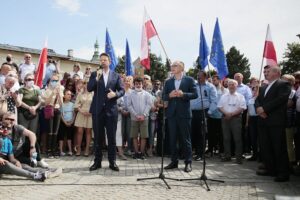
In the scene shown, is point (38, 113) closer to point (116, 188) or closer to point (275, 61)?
point (116, 188)

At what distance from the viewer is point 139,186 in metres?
5.86

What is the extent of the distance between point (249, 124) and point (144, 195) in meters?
5.51

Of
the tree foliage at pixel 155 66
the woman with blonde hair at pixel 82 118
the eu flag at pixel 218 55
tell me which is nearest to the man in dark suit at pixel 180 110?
the woman with blonde hair at pixel 82 118

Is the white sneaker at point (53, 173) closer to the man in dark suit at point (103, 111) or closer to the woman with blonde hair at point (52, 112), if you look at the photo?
the man in dark suit at point (103, 111)

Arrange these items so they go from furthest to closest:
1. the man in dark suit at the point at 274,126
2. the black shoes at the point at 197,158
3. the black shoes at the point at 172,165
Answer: the black shoes at the point at 197,158
the black shoes at the point at 172,165
the man in dark suit at the point at 274,126

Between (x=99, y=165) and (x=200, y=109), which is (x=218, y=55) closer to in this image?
(x=200, y=109)

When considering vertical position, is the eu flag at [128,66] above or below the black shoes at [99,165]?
above

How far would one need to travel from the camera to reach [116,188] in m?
5.70

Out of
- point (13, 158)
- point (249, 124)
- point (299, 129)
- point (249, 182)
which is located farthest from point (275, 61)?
point (13, 158)

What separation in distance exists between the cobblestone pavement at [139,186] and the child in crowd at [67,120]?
2244mm

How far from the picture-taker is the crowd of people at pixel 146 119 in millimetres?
6770

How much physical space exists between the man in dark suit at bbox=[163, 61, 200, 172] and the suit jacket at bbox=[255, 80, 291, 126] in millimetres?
1551

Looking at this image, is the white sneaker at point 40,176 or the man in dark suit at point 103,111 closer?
the white sneaker at point 40,176

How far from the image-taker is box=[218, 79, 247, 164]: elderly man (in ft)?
29.2
